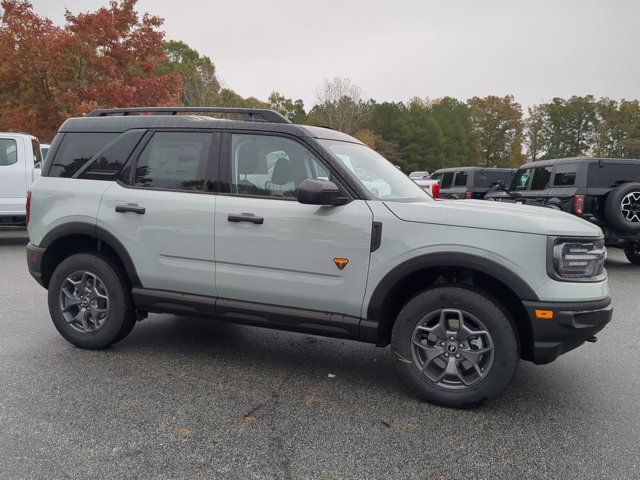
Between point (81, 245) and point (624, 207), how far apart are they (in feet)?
27.5

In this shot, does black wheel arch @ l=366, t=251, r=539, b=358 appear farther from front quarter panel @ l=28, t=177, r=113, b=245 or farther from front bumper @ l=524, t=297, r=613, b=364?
front quarter panel @ l=28, t=177, r=113, b=245

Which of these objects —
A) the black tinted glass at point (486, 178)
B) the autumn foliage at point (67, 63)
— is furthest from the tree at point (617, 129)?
the autumn foliage at point (67, 63)

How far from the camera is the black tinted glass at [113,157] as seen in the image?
14.4 feet

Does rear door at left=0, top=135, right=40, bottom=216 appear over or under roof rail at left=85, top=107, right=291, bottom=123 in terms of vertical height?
under

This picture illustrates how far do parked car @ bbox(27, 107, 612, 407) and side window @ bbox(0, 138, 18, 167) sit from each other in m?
7.35

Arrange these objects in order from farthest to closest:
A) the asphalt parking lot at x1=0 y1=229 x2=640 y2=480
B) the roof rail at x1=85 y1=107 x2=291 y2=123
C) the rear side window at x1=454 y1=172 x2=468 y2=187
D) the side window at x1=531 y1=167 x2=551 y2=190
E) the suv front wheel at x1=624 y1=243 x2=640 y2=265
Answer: the rear side window at x1=454 y1=172 x2=468 y2=187 < the side window at x1=531 y1=167 x2=551 y2=190 < the suv front wheel at x1=624 y1=243 x2=640 y2=265 < the roof rail at x1=85 y1=107 x2=291 y2=123 < the asphalt parking lot at x1=0 y1=229 x2=640 y2=480

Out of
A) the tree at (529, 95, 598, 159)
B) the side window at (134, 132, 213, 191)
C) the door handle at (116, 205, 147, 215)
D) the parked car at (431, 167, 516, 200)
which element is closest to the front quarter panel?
the door handle at (116, 205, 147, 215)

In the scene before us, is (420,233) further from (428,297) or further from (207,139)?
(207,139)

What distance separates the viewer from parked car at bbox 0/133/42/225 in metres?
10.6

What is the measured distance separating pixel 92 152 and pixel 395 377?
318 cm

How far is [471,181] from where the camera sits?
639 inches

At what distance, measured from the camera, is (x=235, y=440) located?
2.98m

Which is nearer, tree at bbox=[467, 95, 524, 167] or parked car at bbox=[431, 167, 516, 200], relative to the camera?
parked car at bbox=[431, 167, 516, 200]

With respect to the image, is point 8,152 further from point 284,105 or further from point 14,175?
point 284,105
